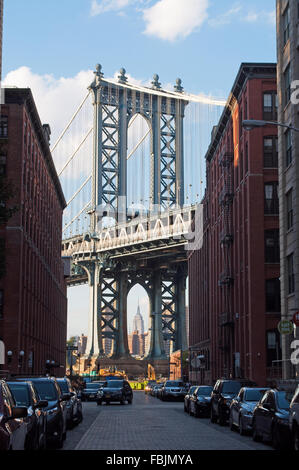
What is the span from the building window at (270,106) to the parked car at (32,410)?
1647 inches

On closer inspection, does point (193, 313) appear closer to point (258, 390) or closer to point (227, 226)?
point (227, 226)

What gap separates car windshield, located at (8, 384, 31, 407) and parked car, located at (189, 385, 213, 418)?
19.1 m

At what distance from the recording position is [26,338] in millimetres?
63469

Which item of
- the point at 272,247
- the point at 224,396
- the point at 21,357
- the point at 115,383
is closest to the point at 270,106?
the point at 272,247

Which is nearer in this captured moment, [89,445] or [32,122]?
[89,445]

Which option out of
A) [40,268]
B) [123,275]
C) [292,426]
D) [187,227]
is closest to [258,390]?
[292,426]

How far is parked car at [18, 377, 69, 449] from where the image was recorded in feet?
61.9

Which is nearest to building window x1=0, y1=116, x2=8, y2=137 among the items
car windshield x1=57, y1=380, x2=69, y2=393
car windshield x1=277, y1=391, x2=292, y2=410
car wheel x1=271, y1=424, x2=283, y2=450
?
car windshield x1=57, y1=380, x2=69, y2=393

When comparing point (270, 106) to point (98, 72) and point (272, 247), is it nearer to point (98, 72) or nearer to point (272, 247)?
point (272, 247)

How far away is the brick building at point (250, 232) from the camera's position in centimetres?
5428

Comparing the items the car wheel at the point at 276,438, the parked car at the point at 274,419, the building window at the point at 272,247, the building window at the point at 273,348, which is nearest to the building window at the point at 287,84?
the building window at the point at 272,247

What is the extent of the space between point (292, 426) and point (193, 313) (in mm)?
87376

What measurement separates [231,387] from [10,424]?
63.4 ft

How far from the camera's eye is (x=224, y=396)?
97.9 ft
